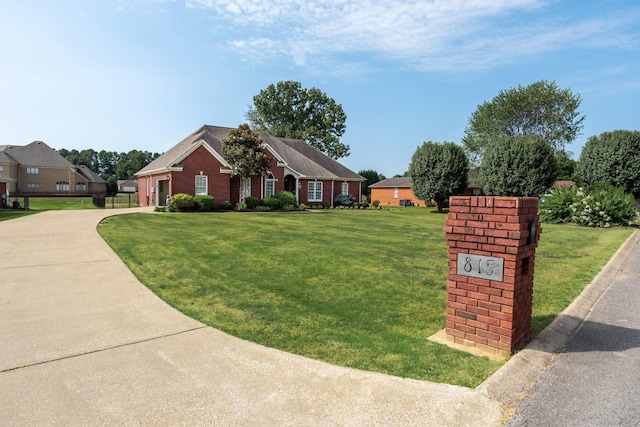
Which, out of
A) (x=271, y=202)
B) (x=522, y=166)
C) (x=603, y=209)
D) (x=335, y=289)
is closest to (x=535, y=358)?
(x=335, y=289)

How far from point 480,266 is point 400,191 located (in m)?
49.1

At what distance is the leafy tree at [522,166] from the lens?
3031 cm

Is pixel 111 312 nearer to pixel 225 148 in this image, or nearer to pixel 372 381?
pixel 372 381

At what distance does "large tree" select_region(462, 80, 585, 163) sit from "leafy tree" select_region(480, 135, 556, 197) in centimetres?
1705

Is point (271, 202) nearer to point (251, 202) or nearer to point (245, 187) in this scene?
point (251, 202)

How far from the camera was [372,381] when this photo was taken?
3242mm

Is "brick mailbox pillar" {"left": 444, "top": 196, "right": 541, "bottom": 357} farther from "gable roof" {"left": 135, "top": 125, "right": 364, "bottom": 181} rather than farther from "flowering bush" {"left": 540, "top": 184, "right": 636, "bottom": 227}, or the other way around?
"gable roof" {"left": 135, "top": 125, "right": 364, "bottom": 181}

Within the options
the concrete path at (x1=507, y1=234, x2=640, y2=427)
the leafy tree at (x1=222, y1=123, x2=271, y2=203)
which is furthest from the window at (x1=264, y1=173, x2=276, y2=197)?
the concrete path at (x1=507, y1=234, x2=640, y2=427)

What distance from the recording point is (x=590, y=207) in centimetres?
1966

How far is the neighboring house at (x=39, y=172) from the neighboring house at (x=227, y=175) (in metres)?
26.4

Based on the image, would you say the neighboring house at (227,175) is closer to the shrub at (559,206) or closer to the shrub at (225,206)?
the shrub at (225,206)

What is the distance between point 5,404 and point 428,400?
3.20 m

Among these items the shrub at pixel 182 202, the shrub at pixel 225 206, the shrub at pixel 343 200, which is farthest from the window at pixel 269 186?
the shrub at pixel 182 202

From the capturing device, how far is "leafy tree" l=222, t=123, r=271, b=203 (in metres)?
25.8
